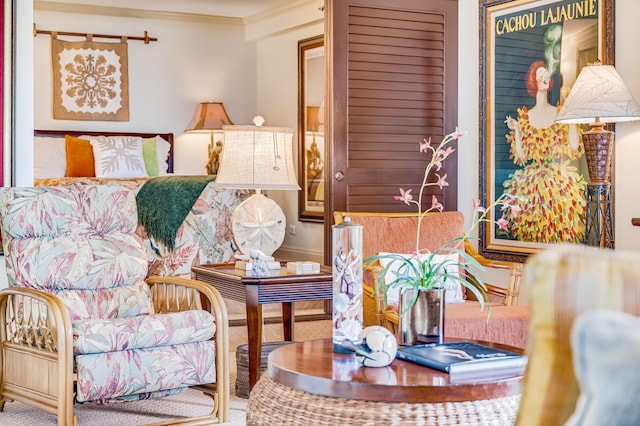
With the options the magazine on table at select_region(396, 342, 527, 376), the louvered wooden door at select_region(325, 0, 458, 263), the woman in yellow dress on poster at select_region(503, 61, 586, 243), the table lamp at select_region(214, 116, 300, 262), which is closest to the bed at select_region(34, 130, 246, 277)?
the louvered wooden door at select_region(325, 0, 458, 263)

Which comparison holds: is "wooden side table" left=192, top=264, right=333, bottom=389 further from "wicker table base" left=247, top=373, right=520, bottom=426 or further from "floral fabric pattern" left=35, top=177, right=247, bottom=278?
"floral fabric pattern" left=35, top=177, right=247, bottom=278

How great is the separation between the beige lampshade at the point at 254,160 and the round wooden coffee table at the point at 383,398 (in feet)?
6.09

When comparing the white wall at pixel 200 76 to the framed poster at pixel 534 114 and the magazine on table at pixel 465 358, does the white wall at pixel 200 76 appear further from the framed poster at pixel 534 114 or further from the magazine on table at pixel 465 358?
the magazine on table at pixel 465 358

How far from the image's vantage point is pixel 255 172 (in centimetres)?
414

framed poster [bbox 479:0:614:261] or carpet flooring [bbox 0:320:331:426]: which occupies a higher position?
framed poster [bbox 479:0:614:261]

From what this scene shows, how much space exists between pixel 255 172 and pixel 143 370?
1120 mm

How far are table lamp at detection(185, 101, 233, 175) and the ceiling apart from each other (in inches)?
35.9

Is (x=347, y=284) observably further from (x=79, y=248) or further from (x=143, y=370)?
(x=79, y=248)

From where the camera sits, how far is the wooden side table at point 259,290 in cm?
378

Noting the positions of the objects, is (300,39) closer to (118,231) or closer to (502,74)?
(502,74)

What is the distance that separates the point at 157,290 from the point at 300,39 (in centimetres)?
486

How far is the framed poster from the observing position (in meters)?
4.91

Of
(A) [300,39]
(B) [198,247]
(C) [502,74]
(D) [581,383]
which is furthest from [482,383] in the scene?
(A) [300,39]

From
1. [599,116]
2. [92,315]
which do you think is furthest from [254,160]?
[599,116]
